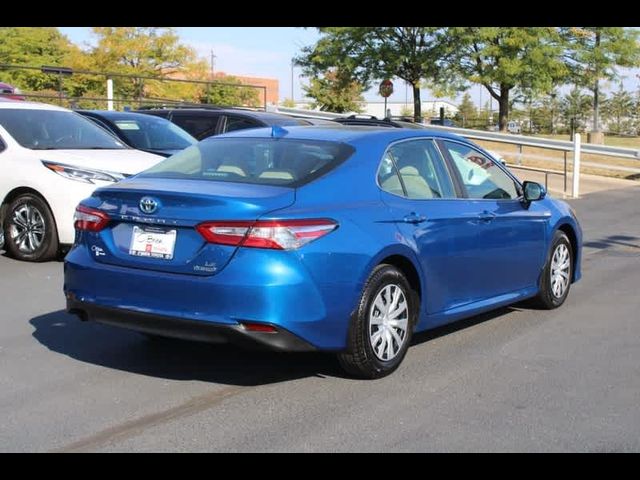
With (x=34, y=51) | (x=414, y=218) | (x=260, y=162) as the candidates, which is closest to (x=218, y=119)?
(x=260, y=162)

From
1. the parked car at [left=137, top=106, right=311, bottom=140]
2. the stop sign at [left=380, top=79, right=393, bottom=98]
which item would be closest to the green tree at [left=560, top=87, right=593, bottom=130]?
the stop sign at [left=380, top=79, right=393, bottom=98]

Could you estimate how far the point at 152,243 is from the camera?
15.9 feet

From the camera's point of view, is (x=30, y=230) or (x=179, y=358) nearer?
A: (x=179, y=358)

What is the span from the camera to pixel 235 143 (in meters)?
5.81

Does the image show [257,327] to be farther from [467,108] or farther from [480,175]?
[467,108]

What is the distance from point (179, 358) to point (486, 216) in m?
2.46

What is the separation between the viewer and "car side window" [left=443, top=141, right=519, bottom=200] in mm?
6395

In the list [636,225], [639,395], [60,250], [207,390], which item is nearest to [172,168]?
[207,390]

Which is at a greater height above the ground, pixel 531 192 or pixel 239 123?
pixel 239 123

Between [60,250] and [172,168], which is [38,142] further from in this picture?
[172,168]

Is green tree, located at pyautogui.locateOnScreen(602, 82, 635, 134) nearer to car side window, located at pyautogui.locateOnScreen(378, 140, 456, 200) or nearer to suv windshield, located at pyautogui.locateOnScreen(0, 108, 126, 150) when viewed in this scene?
suv windshield, located at pyautogui.locateOnScreen(0, 108, 126, 150)

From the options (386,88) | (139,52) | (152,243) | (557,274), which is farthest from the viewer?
(139,52)

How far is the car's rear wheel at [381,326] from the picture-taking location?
16.5 feet
